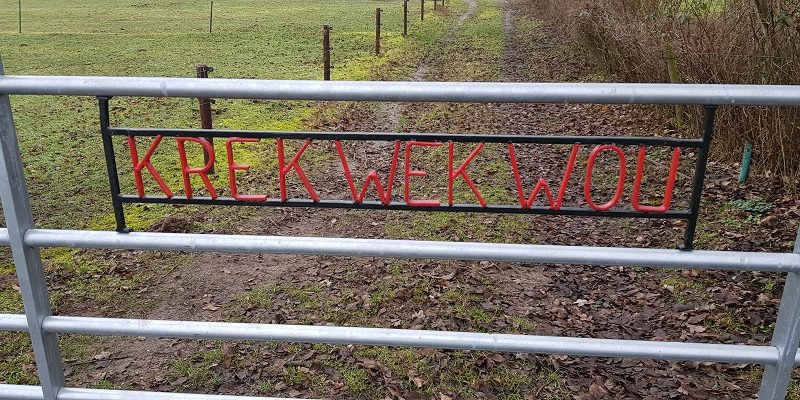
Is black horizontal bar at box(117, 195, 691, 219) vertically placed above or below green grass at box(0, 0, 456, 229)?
above

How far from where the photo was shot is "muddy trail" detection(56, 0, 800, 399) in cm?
382

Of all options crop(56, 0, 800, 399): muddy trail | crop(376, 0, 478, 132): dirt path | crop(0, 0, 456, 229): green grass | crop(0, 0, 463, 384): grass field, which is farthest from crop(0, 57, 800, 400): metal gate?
crop(376, 0, 478, 132): dirt path

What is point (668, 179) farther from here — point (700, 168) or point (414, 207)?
point (414, 207)

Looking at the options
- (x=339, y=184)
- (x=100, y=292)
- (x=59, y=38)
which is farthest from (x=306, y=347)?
(x=59, y=38)

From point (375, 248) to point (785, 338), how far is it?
1.41 metres

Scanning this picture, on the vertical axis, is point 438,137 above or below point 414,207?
above

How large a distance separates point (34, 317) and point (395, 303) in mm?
2931

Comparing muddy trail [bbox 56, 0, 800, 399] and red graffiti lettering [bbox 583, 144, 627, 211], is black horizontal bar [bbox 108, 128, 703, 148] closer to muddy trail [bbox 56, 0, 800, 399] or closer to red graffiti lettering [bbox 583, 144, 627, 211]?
red graffiti lettering [bbox 583, 144, 627, 211]

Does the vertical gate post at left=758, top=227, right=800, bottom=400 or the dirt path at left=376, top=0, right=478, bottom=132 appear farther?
the dirt path at left=376, top=0, right=478, bottom=132

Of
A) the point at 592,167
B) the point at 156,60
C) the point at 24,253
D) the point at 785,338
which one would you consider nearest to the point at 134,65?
the point at 156,60

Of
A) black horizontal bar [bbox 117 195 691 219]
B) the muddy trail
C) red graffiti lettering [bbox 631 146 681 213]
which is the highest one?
red graffiti lettering [bbox 631 146 681 213]

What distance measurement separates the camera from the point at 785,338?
199cm

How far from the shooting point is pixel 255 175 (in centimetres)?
761

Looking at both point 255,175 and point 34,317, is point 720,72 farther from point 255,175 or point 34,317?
point 34,317
